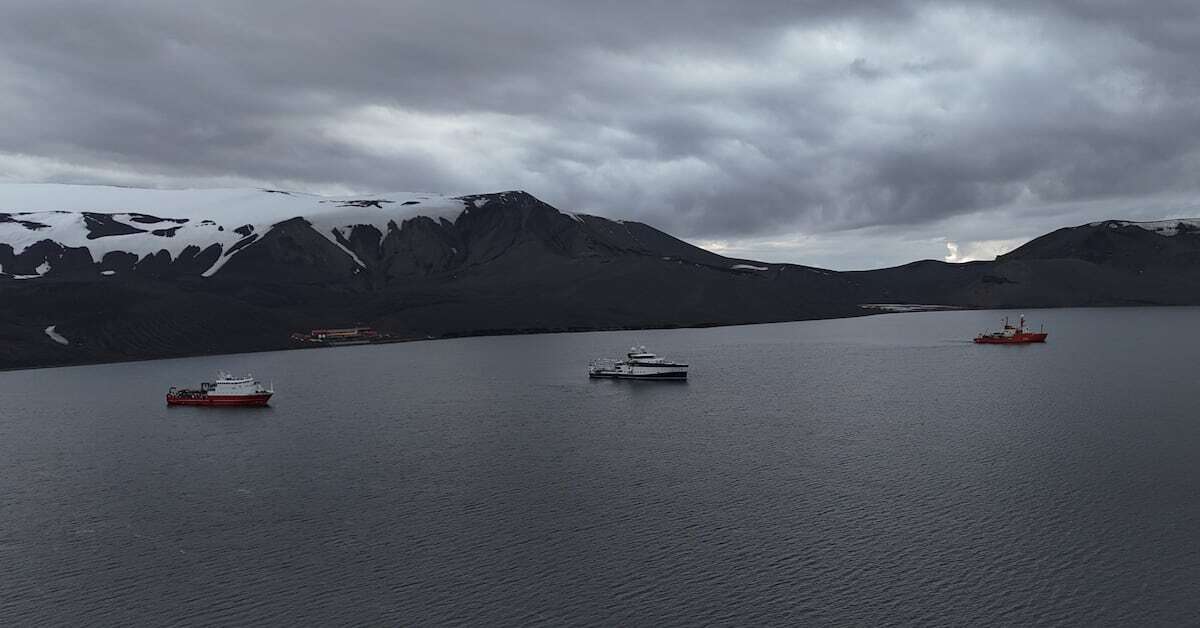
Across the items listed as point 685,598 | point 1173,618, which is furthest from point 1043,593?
point 685,598

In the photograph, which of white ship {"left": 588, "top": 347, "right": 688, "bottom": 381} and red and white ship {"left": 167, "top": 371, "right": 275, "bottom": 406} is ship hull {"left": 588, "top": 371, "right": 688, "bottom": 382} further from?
red and white ship {"left": 167, "top": 371, "right": 275, "bottom": 406}

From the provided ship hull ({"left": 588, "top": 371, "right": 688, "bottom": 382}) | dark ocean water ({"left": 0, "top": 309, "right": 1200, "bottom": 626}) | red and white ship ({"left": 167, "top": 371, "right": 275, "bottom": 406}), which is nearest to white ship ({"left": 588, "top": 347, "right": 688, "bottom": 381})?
ship hull ({"left": 588, "top": 371, "right": 688, "bottom": 382})

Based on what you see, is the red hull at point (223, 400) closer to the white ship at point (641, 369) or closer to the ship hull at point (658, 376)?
the white ship at point (641, 369)

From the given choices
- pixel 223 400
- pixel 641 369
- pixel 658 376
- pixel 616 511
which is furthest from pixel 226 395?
pixel 616 511

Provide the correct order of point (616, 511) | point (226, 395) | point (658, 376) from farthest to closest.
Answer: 1. point (658, 376)
2. point (226, 395)
3. point (616, 511)

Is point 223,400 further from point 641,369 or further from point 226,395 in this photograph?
point 641,369

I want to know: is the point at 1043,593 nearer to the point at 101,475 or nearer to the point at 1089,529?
the point at 1089,529
